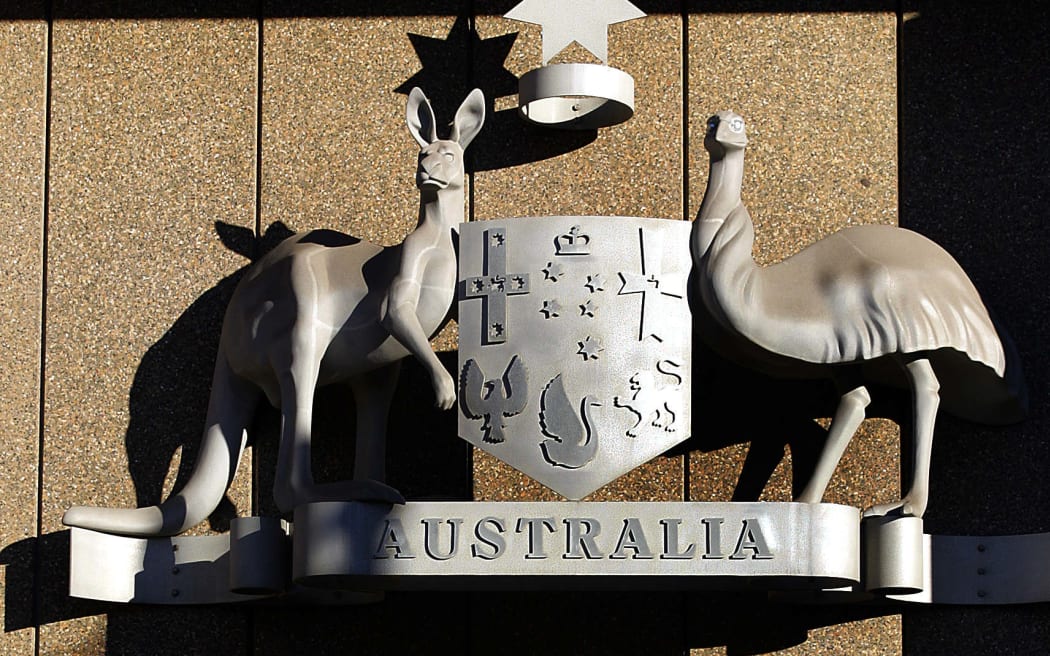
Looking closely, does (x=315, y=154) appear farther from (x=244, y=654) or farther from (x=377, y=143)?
(x=244, y=654)

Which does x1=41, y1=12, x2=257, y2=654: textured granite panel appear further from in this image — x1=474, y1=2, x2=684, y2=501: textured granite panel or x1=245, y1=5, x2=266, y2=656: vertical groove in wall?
x1=474, y1=2, x2=684, y2=501: textured granite panel

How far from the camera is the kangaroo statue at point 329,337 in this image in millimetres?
8602

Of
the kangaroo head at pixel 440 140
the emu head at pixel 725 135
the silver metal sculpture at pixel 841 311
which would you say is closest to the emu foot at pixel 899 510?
the silver metal sculpture at pixel 841 311

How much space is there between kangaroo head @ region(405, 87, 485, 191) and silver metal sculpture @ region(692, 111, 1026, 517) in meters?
1.00

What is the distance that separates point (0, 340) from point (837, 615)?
3.79 m

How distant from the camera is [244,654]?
30.0ft

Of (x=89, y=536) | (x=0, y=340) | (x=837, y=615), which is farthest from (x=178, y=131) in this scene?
(x=837, y=615)

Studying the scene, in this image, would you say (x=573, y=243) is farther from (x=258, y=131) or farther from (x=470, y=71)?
(x=258, y=131)

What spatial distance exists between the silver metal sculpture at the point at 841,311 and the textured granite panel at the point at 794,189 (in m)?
0.38

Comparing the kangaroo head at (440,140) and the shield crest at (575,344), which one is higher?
the kangaroo head at (440,140)

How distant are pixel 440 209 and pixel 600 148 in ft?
3.57

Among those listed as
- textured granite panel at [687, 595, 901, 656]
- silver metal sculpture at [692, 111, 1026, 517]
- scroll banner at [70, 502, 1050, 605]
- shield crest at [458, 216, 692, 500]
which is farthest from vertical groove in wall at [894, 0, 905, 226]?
textured granite panel at [687, 595, 901, 656]

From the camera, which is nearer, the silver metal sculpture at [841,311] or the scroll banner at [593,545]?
the scroll banner at [593,545]

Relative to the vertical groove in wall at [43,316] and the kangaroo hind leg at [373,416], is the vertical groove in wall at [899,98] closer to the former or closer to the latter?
the kangaroo hind leg at [373,416]
